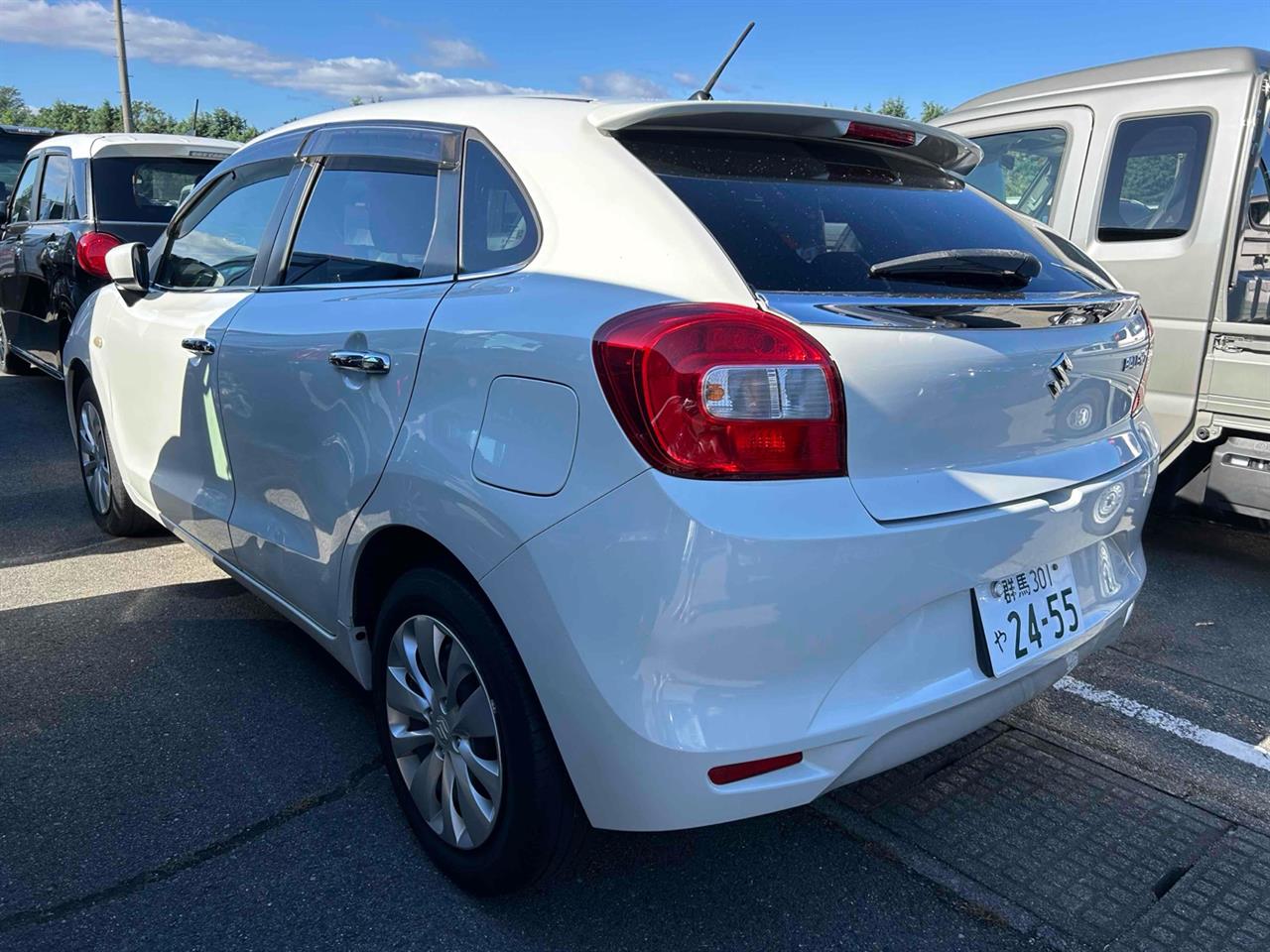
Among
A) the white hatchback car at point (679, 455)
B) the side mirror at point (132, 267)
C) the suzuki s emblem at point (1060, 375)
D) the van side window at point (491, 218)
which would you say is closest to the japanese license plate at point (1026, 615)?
the white hatchback car at point (679, 455)

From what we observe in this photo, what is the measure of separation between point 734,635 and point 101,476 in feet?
12.3

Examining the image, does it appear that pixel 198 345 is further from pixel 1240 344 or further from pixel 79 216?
pixel 79 216

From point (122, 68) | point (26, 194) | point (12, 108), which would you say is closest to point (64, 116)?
point (12, 108)

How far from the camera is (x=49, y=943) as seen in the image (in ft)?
6.93

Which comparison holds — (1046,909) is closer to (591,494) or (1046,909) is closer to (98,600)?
(591,494)

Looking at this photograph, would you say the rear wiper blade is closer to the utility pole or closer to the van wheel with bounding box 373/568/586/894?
the van wheel with bounding box 373/568/586/894

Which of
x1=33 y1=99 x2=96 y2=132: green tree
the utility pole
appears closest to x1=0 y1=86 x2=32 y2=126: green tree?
x1=33 y1=99 x2=96 y2=132: green tree

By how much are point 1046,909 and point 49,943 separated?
211cm

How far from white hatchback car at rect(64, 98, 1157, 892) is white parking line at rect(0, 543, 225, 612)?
163cm

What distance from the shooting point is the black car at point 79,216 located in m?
6.40

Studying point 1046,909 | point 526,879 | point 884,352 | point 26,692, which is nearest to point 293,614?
point 26,692

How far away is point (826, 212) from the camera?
2.21 meters

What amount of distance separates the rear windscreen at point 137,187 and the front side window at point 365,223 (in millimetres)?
4279

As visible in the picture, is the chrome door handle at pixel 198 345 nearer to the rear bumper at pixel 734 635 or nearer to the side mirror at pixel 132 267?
the side mirror at pixel 132 267
